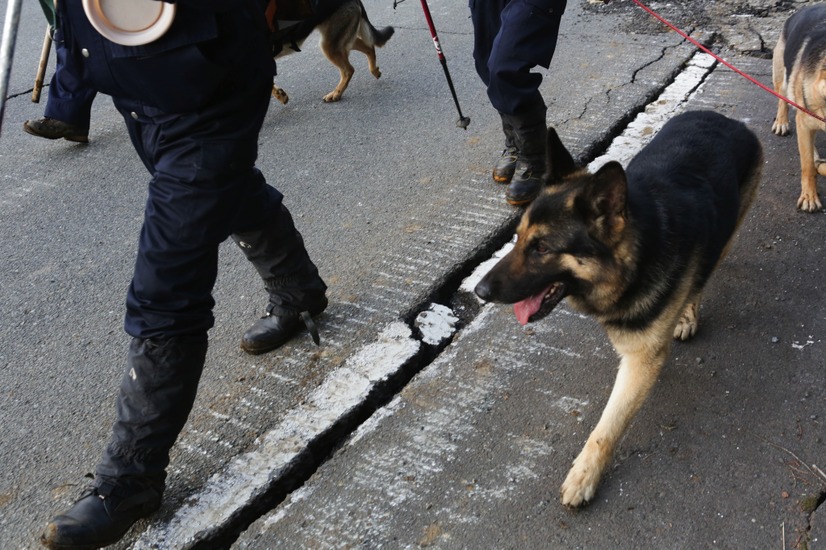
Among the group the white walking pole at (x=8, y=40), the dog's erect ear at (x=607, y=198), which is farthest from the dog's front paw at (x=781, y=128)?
the white walking pole at (x=8, y=40)

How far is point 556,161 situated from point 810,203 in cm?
204

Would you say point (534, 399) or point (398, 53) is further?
point (398, 53)

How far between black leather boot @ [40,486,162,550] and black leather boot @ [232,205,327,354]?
37.1 inches

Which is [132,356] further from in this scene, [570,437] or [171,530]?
[570,437]

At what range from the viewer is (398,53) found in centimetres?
704

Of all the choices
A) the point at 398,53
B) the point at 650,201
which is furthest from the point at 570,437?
the point at 398,53

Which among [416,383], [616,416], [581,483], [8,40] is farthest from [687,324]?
[8,40]

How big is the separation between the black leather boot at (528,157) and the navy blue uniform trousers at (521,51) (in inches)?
2.3

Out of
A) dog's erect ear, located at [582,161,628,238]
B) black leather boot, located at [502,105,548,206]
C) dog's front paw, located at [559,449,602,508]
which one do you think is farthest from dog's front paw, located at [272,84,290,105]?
dog's front paw, located at [559,449,602,508]

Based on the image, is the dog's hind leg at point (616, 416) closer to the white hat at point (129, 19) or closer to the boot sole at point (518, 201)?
the boot sole at point (518, 201)

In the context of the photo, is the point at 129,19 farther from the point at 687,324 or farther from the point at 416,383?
the point at 687,324

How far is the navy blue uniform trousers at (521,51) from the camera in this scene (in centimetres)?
381

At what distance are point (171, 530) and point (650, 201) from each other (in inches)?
81.2

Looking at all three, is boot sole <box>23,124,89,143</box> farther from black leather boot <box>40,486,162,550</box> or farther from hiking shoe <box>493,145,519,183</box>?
black leather boot <box>40,486,162,550</box>
